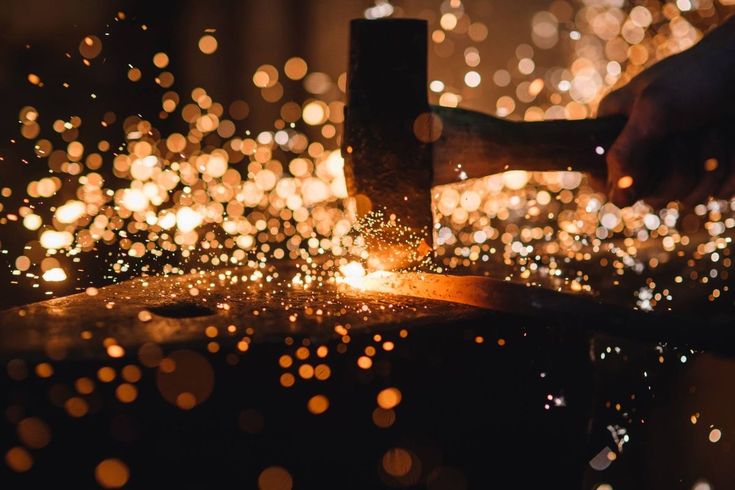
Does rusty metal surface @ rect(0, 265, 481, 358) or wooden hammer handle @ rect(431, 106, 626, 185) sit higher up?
wooden hammer handle @ rect(431, 106, 626, 185)

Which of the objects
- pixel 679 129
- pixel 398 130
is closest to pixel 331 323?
pixel 398 130

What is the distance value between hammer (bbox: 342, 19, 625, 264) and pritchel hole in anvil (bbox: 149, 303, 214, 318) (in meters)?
0.52

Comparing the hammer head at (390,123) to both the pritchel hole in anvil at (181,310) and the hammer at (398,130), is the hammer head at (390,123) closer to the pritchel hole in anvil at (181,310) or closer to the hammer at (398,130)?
the hammer at (398,130)

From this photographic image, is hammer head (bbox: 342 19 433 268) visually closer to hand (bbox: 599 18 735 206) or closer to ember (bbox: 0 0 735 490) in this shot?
ember (bbox: 0 0 735 490)

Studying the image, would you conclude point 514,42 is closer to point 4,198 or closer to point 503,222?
point 503,222

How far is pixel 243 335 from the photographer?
51.5 inches

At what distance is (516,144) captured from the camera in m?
1.95

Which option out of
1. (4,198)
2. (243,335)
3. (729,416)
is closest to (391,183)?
(243,335)

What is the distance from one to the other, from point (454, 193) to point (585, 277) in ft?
18.9

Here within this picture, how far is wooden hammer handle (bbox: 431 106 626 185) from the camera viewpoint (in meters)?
1.90

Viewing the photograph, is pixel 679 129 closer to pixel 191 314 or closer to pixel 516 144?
pixel 516 144

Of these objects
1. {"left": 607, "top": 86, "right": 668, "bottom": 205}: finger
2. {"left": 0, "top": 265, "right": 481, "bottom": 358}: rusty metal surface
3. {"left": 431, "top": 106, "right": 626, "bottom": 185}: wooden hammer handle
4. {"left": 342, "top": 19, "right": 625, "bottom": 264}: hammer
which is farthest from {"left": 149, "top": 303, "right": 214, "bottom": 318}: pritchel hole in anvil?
{"left": 607, "top": 86, "right": 668, "bottom": 205}: finger

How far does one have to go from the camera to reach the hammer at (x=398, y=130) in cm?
176

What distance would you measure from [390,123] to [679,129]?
89 centimetres
